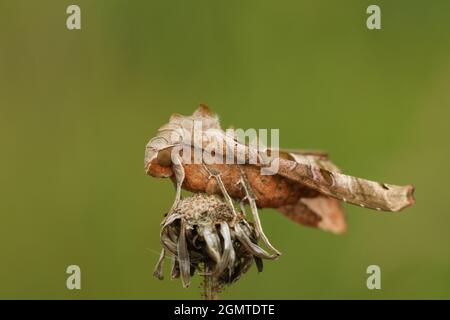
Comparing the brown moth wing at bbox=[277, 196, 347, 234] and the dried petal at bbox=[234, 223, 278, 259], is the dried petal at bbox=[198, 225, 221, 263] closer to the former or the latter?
the dried petal at bbox=[234, 223, 278, 259]

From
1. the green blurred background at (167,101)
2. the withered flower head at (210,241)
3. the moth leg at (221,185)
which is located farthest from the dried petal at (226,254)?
the green blurred background at (167,101)

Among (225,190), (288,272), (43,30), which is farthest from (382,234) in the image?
(43,30)

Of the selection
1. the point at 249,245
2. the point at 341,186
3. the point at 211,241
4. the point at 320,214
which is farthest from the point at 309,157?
the point at 211,241

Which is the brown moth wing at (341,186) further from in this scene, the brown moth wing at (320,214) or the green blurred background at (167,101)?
the green blurred background at (167,101)

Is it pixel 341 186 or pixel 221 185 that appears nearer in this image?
pixel 221 185

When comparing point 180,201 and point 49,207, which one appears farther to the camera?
point 49,207

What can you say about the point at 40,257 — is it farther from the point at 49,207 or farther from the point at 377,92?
the point at 377,92

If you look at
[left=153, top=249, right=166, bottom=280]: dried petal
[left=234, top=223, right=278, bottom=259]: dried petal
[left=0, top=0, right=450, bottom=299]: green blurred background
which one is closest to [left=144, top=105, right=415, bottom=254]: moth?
[left=234, top=223, right=278, bottom=259]: dried petal

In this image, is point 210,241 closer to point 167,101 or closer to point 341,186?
point 341,186
